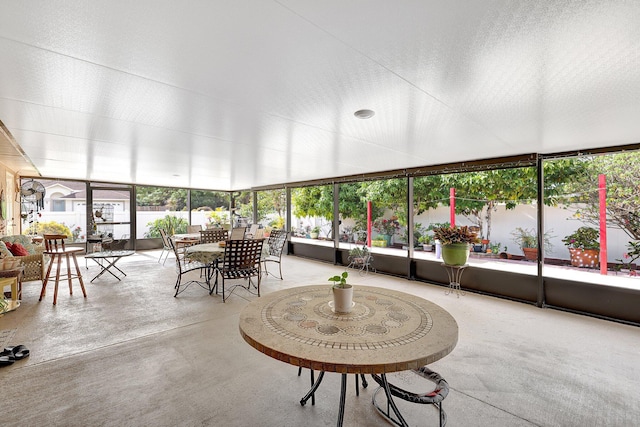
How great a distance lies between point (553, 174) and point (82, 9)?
6.31m

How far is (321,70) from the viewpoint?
1.72 metres

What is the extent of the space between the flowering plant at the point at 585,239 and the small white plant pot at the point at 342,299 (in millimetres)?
4872

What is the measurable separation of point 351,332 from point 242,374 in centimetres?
146

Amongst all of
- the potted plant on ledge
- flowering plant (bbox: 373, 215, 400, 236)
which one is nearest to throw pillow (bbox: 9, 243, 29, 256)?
flowering plant (bbox: 373, 215, 400, 236)

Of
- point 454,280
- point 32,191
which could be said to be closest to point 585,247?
point 454,280

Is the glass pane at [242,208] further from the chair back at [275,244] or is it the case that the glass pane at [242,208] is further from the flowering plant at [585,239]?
the flowering plant at [585,239]

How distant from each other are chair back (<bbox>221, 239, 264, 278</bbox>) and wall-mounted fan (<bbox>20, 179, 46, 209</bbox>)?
593 cm

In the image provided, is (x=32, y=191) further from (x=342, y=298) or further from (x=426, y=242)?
(x=426, y=242)

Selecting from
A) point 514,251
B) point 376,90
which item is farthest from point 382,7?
point 514,251

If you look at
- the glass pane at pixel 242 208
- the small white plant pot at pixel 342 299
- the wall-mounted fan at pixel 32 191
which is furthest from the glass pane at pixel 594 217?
the wall-mounted fan at pixel 32 191

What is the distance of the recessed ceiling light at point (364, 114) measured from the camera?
239cm

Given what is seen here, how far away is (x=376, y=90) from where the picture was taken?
199 centimetres

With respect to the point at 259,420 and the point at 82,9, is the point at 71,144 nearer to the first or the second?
the point at 82,9

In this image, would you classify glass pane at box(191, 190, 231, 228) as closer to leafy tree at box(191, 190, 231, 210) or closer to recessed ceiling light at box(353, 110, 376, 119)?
leafy tree at box(191, 190, 231, 210)
